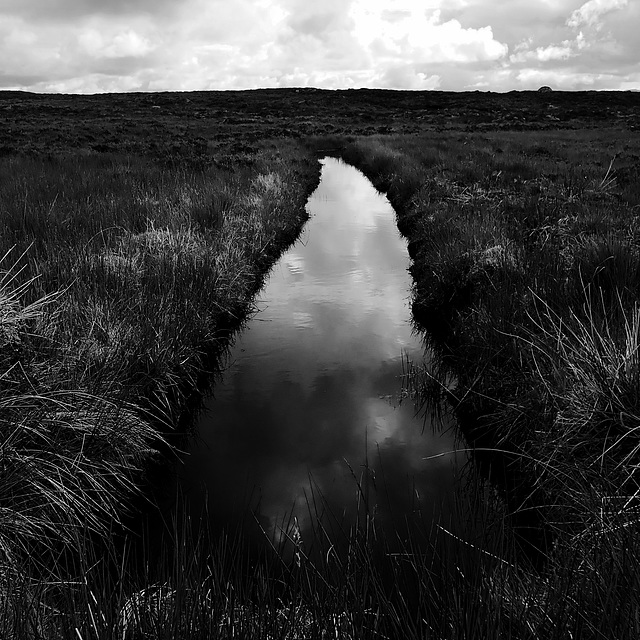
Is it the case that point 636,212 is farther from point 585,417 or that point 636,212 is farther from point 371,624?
point 371,624

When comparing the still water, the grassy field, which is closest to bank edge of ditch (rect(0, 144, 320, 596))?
the grassy field

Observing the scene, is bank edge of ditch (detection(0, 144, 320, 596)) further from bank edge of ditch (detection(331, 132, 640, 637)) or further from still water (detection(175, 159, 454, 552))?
bank edge of ditch (detection(331, 132, 640, 637))

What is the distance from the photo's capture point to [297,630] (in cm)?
187

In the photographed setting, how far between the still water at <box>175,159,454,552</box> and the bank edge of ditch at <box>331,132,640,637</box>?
1.51ft

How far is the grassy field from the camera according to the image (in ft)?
5.93

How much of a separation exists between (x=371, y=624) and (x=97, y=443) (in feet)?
7.04

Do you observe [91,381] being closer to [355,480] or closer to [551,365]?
[355,480]

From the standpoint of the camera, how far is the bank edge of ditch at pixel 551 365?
204cm

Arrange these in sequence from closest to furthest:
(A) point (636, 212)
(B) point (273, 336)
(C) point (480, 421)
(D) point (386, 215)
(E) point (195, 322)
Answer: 1. (C) point (480, 421)
2. (E) point (195, 322)
3. (B) point (273, 336)
4. (A) point (636, 212)
5. (D) point (386, 215)

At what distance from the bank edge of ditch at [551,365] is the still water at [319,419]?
46cm

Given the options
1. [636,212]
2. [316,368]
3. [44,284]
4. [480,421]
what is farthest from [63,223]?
[636,212]

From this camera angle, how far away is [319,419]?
15.6ft

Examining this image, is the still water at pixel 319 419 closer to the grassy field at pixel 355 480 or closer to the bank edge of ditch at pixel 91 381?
the grassy field at pixel 355 480

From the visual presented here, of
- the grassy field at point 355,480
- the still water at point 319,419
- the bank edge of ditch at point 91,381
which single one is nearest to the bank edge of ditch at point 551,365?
the grassy field at point 355,480
